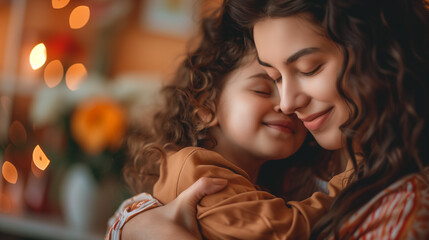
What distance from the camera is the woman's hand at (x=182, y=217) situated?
806 mm

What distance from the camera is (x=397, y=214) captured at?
25.2 inches

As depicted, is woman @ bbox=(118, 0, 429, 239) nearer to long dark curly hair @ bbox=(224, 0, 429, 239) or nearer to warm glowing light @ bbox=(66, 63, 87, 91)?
long dark curly hair @ bbox=(224, 0, 429, 239)

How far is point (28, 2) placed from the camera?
2.57 metres

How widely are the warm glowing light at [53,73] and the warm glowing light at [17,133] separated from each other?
269mm

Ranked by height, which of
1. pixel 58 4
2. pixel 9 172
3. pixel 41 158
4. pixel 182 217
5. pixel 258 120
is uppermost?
pixel 58 4

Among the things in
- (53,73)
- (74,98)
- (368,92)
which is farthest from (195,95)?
(53,73)

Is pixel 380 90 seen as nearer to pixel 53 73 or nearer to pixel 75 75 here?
pixel 75 75

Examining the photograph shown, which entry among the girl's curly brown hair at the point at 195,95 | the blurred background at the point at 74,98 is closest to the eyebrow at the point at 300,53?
the girl's curly brown hair at the point at 195,95

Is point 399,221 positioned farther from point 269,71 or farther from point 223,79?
point 223,79

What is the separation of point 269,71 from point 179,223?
34 centimetres

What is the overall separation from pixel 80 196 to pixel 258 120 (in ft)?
4.22

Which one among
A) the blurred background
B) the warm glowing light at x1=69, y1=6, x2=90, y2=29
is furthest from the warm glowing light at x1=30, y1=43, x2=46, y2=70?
the warm glowing light at x1=69, y1=6, x2=90, y2=29

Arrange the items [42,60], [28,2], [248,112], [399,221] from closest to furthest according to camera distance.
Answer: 1. [399,221]
2. [248,112]
3. [42,60]
4. [28,2]

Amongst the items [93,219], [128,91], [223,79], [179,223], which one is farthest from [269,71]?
[93,219]
